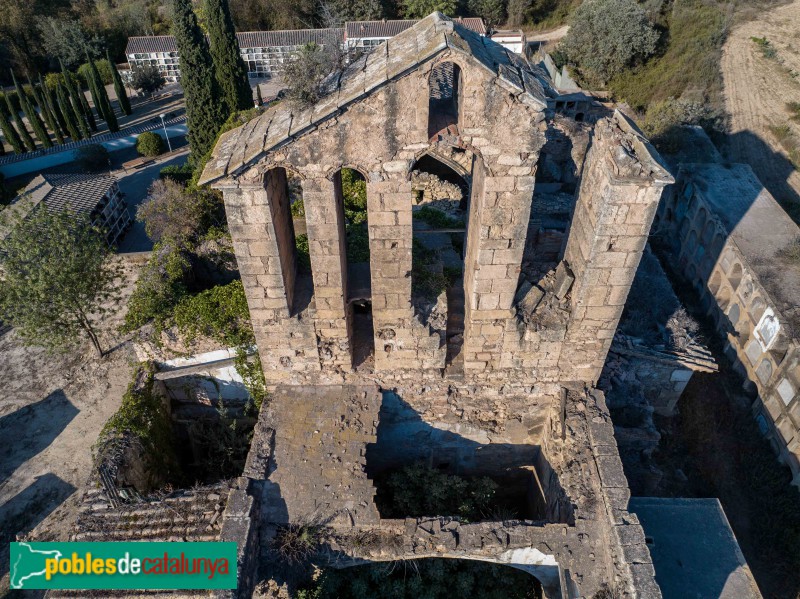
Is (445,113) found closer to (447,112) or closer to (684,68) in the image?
(447,112)

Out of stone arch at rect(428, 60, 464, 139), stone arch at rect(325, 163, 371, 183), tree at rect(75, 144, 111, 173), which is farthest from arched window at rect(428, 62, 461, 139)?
tree at rect(75, 144, 111, 173)

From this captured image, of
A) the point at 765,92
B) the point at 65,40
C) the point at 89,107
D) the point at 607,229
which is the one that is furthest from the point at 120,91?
the point at 765,92

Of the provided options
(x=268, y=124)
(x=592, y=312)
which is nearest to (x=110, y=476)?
(x=268, y=124)

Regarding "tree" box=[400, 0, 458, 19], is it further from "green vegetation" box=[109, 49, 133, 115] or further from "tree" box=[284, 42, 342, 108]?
"tree" box=[284, 42, 342, 108]

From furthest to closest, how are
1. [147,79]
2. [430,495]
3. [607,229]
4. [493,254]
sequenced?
[147,79] < [430,495] < [493,254] < [607,229]

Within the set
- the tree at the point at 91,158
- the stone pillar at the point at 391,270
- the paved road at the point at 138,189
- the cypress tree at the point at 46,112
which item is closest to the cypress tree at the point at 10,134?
the cypress tree at the point at 46,112

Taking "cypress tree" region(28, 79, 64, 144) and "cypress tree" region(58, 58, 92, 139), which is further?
"cypress tree" region(58, 58, 92, 139)
